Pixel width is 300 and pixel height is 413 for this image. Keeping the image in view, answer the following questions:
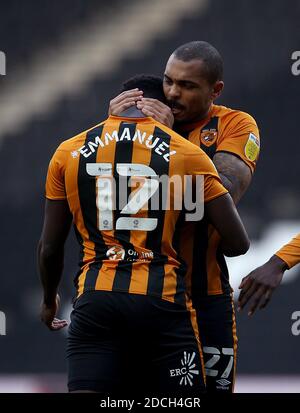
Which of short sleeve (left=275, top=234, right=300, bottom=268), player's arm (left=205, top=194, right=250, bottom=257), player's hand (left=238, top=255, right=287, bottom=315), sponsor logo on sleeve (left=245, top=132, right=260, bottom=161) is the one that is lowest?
player's hand (left=238, top=255, right=287, bottom=315)

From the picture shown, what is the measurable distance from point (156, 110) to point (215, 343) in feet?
3.43

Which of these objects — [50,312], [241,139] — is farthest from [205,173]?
[50,312]

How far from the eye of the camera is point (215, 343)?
3891mm

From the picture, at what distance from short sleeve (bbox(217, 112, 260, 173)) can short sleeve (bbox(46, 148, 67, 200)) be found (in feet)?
2.45

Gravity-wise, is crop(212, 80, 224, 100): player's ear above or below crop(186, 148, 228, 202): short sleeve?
above

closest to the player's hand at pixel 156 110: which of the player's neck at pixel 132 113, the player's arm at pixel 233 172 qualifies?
the player's neck at pixel 132 113

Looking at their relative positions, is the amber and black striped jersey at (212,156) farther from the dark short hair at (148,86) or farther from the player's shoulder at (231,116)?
the dark short hair at (148,86)

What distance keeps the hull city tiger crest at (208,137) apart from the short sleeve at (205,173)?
51 cm

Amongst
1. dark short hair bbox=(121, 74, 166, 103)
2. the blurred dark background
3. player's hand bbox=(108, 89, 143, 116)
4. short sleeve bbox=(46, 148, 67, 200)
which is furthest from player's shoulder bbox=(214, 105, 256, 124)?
the blurred dark background

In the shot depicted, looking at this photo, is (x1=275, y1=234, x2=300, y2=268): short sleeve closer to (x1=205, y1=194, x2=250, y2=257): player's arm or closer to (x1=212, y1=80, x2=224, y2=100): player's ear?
(x1=205, y1=194, x2=250, y2=257): player's arm

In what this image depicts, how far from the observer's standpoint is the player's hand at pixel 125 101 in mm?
3486

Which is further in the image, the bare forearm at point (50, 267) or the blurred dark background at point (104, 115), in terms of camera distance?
the blurred dark background at point (104, 115)

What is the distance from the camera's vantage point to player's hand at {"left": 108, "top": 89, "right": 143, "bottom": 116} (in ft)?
11.4

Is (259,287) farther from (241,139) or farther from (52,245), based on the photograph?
(52,245)
